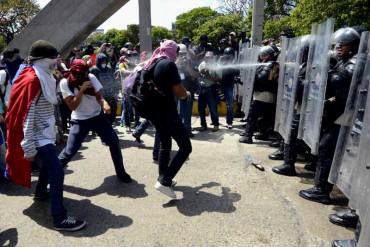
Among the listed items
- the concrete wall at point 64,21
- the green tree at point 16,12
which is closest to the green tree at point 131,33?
the green tree at point 16,12

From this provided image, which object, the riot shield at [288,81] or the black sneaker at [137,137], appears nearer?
the riot shield at [288,81]

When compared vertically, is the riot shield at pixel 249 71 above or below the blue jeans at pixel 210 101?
above

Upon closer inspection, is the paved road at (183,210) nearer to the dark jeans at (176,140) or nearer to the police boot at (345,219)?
the police boot at (345,219)

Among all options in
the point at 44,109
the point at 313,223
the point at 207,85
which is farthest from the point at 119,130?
the point at 313,223

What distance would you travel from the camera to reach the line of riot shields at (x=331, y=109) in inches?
111

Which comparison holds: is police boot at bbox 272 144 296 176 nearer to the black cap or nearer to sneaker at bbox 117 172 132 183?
sneaker at bbox 117 172 132 183

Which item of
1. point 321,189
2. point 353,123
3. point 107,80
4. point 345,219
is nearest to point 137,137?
point 107,80

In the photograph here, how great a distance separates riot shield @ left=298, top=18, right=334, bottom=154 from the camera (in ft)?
12.7

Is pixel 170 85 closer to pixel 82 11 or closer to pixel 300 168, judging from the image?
pixel 300 168

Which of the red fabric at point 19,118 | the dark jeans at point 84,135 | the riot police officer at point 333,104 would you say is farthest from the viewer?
the dark jeans at point 84,135

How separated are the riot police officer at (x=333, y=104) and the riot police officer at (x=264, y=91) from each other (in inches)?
76.1

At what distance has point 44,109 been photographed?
3.47 m

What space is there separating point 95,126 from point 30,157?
1208mm

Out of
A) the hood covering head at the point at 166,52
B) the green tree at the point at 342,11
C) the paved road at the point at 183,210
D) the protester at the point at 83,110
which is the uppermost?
the green tree at the point at 342,11
